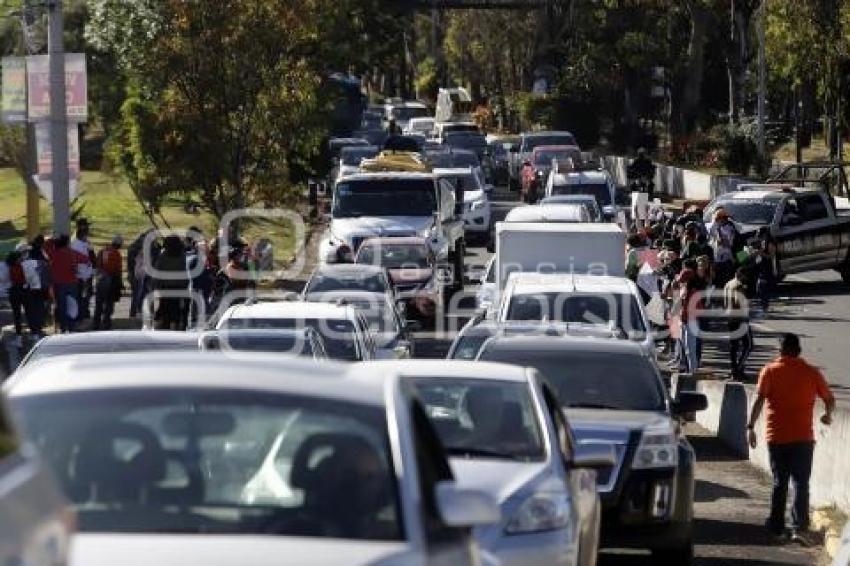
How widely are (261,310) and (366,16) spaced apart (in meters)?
59.1

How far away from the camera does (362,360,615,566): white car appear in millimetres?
9828

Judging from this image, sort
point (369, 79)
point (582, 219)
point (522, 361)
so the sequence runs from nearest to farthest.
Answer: point (522, 361), point (582, 219), point (369, 79)

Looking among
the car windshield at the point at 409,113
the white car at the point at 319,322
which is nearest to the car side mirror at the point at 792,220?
the white car at the point at 319,322

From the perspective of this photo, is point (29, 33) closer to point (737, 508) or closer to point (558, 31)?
point (737, 508)

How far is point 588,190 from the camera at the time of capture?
4747cm

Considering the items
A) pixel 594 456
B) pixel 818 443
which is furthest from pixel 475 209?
pixel 594 456

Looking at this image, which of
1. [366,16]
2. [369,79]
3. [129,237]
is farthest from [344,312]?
[369,79]

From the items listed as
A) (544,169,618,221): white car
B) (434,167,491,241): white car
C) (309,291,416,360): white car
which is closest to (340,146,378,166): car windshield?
(434,167,491,241): white car

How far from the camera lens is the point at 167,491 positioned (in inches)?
259

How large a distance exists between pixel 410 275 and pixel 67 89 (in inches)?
349

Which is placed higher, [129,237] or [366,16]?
[366,16]

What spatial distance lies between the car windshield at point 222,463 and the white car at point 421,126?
265 feet

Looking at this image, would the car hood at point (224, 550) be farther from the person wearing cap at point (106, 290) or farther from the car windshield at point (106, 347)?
the person wearing cap at point (106, 290)

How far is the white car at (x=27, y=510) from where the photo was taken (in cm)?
455
